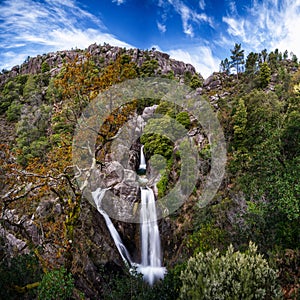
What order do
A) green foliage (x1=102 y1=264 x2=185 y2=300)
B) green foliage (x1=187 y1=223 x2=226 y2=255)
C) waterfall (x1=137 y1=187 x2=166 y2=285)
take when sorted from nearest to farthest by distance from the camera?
green foliage (x1=102 y1=264 x2=185 y2=300) → green foliage (x1=187 y1=223 x2=226 y2=255) → waterfall (x1=137 y1=187 x2=166 y2=285)

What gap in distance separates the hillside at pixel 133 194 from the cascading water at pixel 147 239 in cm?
48

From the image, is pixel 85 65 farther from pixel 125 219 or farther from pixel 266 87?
pixel 266 87

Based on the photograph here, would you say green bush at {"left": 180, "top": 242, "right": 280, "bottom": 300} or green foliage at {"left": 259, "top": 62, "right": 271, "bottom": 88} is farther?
green foliage at {"left": 259, "top": 62, "right": 271, "bottom": 88}

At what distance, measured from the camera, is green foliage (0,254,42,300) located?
6.16 metres

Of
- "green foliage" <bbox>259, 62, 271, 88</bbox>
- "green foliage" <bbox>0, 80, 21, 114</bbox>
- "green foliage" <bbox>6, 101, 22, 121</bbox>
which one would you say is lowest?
"green foliage" <bbox>6, 101, 22, 121</bbox>

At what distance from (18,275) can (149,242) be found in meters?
11.0

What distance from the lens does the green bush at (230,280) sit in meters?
5.64

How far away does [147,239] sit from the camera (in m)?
17.0

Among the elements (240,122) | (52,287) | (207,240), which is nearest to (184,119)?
(240,122)

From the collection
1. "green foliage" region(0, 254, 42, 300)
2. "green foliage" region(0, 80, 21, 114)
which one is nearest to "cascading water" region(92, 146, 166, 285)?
"green foliage" region(0, 254, 42, 300)

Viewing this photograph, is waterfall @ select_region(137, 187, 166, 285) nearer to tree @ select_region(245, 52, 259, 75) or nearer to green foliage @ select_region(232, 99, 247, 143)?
green foliage @ select_region(232, 99, 247, 143)

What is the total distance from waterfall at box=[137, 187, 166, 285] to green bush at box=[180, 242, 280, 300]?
9.59 meters

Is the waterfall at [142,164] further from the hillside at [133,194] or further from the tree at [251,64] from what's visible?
the tree at [251,64]

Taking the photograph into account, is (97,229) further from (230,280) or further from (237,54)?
(237,54)
